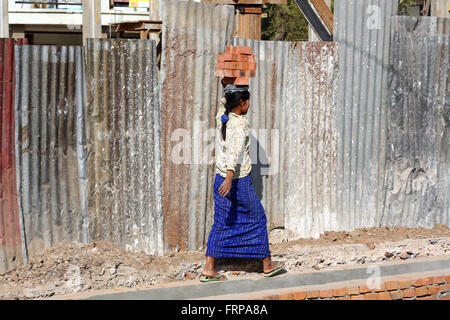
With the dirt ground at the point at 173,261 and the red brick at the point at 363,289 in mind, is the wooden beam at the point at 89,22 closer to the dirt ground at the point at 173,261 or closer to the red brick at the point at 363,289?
the dirt ground at the point at 173,261

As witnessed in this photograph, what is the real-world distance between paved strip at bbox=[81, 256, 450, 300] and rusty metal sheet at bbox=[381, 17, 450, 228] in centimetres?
99

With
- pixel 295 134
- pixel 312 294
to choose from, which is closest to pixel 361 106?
pixel 295 134

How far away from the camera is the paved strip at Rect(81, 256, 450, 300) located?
5.42m

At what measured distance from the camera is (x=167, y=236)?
20.5 ft

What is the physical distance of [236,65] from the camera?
5.77m

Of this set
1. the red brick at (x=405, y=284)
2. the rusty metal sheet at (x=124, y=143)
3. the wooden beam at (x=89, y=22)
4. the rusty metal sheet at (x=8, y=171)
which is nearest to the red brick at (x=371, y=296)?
the red brick at (x=405, y=284)

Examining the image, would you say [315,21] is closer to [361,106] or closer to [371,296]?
[361,106]

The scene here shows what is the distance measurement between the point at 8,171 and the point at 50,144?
0.43m

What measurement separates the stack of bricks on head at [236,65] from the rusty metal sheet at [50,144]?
129 centimetres

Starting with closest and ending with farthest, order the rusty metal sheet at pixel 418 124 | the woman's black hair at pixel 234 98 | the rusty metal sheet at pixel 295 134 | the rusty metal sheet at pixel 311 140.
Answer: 1. the woman's black hair at pixel 234 98
2. the rusty metal sheet at pixel 295 134
3. the rusty metal sheet at pixel 311 140
4. the rusty metal sheet at pixel 418 124

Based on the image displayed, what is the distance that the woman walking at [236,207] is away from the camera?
563 cm

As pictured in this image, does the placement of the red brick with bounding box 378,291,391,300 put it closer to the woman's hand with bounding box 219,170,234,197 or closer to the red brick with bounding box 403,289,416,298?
the red brick with bounding box 403,289,416,298

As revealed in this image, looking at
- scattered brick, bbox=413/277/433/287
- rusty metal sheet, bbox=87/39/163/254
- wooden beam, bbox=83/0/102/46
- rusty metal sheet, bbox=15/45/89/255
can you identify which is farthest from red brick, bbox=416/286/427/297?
wooden beam, bbox=83/0/102/46
